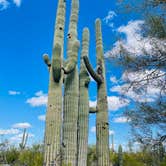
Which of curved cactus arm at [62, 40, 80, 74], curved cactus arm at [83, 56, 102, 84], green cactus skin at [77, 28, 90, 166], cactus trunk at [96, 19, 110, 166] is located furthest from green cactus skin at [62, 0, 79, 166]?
cactus trunk at [96, 19, 110, 166]

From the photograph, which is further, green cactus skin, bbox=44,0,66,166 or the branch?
the branch

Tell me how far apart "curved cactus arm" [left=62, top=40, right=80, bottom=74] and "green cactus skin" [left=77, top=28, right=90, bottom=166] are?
792 mm

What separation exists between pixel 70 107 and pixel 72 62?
127 cm

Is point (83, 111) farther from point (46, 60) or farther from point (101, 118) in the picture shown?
point (46, 60)

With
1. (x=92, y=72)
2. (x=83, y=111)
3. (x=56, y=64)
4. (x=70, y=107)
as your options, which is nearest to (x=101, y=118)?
(x=83, y=111)

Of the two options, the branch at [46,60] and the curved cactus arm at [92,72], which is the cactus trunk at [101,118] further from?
the branch at [46,60]

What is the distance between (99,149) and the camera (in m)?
Result: 8.39

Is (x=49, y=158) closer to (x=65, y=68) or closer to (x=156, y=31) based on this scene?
(x=65, y=68)

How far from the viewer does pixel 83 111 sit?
343 inches

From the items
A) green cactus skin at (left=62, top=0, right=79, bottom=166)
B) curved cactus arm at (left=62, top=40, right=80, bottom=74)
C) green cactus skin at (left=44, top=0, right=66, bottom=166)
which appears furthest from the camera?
curved cactus arm at (left=62, top=40, right=80, bottom=74)

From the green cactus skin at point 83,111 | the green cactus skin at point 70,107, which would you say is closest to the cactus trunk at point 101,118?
the green cactus skin at point 83,111

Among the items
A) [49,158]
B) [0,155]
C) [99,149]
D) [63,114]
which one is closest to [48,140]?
[49,158]

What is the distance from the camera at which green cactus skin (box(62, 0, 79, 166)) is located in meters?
7.77

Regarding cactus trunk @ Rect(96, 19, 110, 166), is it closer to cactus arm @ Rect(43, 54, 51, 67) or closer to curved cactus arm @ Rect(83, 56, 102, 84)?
curved cactus arm @ Rect(83, 56, 102, 84)
